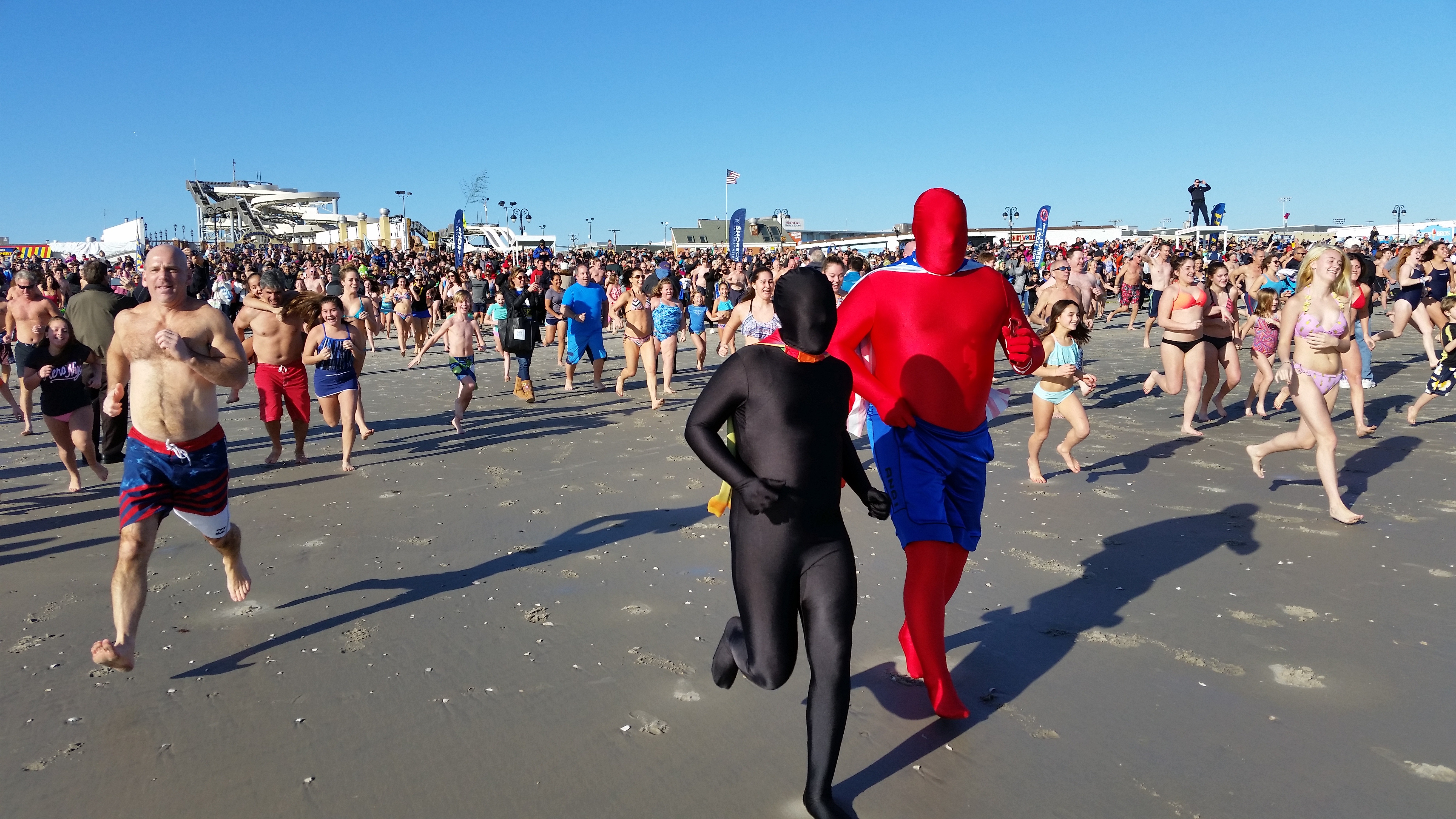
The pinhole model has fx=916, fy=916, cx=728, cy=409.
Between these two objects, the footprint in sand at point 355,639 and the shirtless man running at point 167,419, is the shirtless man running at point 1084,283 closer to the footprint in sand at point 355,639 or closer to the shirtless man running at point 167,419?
the footprint in sand at point 355,639

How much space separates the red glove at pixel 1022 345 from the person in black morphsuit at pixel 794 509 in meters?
1.07

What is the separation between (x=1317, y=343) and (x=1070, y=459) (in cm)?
184

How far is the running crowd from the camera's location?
379 centimetres

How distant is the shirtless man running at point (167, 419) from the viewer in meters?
3.55

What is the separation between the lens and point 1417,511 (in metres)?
5.72

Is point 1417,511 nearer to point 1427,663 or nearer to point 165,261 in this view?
point 1427,663

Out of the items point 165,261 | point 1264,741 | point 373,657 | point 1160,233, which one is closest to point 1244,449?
point 1264,741

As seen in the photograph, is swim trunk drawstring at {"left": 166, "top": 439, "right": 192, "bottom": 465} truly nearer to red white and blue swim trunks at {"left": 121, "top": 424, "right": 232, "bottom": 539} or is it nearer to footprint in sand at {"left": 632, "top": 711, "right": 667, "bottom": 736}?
red white and blue swim trunks at {"left": 121, "top": 424, "right": 232, "bottom": 539}

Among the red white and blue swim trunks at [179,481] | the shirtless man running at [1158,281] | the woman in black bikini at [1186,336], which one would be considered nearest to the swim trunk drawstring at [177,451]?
the red white and blue swim trunks at [179,481]

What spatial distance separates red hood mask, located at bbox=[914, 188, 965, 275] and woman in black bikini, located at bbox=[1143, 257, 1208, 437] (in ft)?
18.4

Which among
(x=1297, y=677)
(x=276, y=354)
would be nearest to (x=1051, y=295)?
(x=1297, y=677)

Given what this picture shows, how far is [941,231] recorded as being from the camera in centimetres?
330

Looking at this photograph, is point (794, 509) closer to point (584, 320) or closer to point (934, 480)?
point (934, 480)

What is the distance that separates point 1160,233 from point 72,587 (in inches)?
2494
